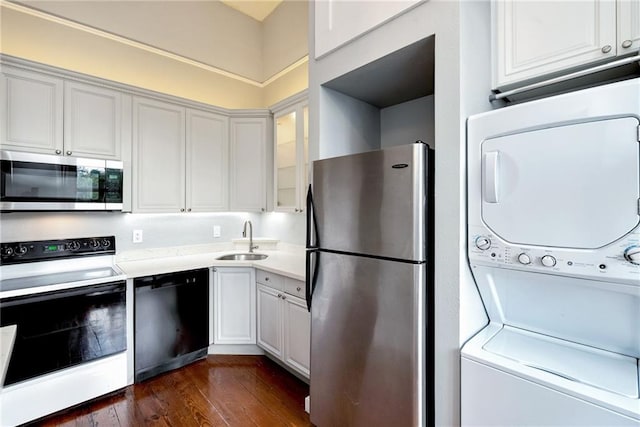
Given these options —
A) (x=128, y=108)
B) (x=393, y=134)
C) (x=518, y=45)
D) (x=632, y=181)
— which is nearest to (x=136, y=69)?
(x=128, y=108)

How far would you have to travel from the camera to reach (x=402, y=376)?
1332 mm

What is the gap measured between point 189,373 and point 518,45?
10.1 ft

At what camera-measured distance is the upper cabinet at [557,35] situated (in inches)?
40.7

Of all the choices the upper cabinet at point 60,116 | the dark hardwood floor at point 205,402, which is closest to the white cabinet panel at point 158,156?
the upper cabinet at point 60,116

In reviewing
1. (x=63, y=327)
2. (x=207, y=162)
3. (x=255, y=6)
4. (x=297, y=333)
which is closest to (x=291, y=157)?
(x=207, y=162)

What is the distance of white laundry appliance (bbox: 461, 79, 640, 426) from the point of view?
900 mm

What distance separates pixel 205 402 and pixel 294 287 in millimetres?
1006

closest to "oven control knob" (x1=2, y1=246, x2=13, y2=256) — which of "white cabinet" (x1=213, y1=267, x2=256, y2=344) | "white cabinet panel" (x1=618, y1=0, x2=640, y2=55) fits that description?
"white cabinet" (x1=213, y1=267, x2=256, y2=344)

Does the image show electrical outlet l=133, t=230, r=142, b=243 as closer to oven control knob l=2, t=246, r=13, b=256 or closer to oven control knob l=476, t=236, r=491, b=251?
oven control knob l=2, t=246, r=13, b=256

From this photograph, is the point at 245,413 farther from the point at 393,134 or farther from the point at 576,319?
the point at 393,134

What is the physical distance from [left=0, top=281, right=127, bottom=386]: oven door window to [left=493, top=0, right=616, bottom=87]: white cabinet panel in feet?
9.01

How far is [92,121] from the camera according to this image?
2301mm

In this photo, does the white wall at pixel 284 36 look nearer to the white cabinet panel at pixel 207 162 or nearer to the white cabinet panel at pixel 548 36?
the white cabinet panel at pixel 207 162

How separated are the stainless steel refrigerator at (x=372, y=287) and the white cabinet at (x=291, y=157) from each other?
97 centimetres
